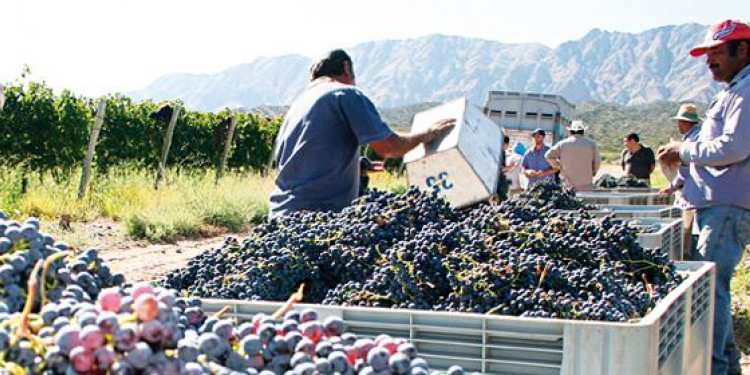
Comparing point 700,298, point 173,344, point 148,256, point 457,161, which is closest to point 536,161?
point 148,256

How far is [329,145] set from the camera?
3.71 meters

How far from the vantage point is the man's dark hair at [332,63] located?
3943 mm

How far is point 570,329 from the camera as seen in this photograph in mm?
2088

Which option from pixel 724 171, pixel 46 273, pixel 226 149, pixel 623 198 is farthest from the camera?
pixel 226 149

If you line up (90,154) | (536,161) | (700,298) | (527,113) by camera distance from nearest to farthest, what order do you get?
1. (700,298)
2. (536,161)
3. (90,154)
4. (527,113)

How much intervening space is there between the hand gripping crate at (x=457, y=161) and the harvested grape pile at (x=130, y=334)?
6.20 ft

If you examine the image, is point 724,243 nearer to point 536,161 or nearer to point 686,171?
point 686,171

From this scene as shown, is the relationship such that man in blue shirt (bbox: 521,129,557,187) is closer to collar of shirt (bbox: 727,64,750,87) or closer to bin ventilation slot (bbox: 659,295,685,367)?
collar of shirt (bbox: 727,64,750,87)

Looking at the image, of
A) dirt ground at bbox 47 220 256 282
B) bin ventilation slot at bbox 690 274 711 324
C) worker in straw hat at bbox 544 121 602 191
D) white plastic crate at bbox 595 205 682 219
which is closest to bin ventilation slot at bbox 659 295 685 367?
bin ventilation slot at bbox 690 274 711 324

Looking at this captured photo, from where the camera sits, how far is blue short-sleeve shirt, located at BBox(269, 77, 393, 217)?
3650 millimetres

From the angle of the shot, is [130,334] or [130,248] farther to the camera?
[130,248]

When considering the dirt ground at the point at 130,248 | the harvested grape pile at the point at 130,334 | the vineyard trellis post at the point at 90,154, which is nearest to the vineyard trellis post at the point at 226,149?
the vineyard trellis post at the point at 90,154

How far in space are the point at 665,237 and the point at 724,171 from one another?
495 mm

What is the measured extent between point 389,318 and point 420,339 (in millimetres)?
98
